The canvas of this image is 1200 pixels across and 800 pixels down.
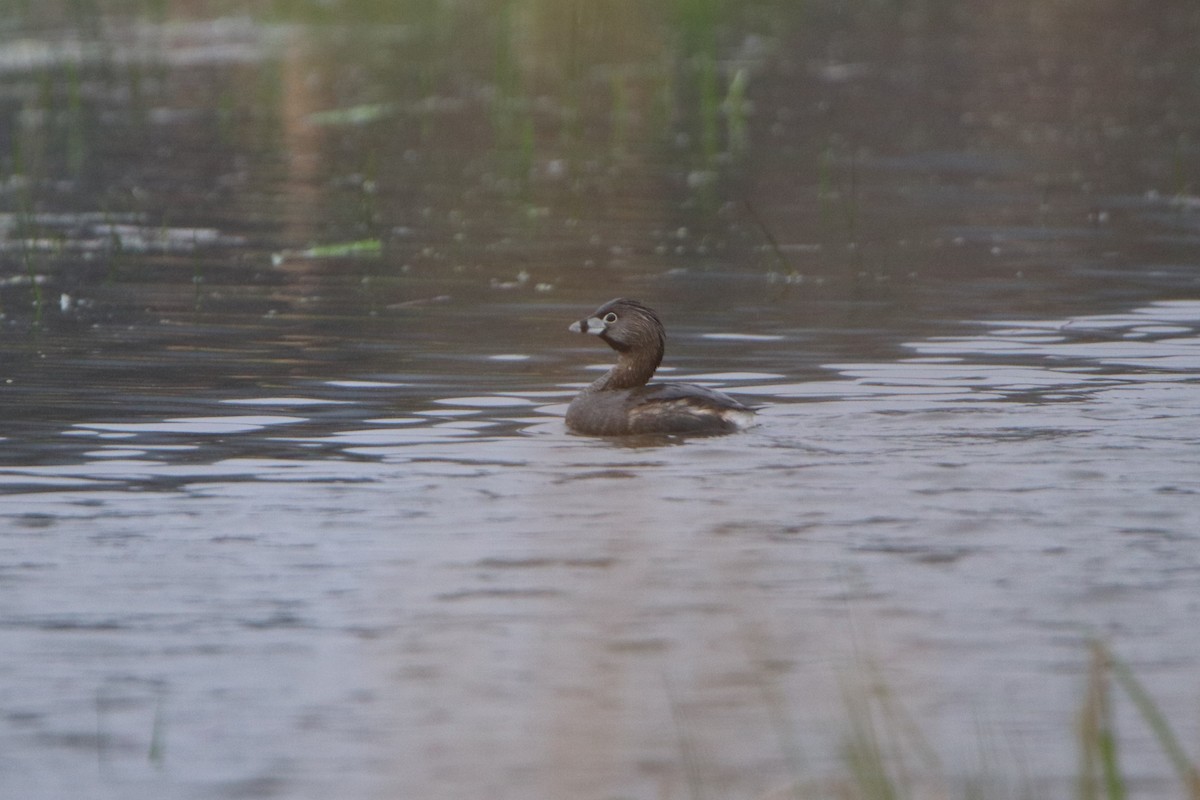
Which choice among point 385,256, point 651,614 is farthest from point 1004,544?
point 385,256

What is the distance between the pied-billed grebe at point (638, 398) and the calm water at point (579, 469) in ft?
0.53

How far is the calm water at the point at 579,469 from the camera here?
6.21 meters

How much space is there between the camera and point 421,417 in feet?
35.1

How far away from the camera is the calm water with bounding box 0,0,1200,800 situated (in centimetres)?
621

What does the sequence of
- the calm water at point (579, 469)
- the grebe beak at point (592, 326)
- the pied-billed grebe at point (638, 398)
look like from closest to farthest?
the calm water at point (579, 469) < the pied-billed grebe at point (638, 398) < the grebe beak at point (592, 326)

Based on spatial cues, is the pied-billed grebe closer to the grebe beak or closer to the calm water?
the grebe beak

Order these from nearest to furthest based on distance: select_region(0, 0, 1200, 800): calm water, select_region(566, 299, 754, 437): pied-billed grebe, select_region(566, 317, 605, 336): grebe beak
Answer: select_region(0, 0, 1200, 800): calm water → select_region(566, 299, 754, 437): pied-billed grebe → select_region(566, 317, 605, 336): grebe beak

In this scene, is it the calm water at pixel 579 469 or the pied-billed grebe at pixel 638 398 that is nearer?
the calm water at pixel 579 469

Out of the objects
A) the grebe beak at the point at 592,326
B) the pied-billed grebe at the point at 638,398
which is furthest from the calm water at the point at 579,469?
the grebe beak at the point at 592,326

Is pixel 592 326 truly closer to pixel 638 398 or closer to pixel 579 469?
pixel 638 398

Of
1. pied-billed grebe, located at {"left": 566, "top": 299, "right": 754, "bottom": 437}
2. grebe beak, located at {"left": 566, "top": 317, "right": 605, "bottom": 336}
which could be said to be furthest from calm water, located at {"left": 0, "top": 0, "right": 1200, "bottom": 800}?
grebe beak, located at {"left": 566, "top": 317, "right": 605, "bottom": 336}

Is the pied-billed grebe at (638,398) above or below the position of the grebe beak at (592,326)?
below

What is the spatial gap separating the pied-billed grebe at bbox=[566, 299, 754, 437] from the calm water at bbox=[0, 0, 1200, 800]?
16 centimetres

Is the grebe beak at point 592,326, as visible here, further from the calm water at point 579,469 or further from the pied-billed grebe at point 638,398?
the calm water at point 579,469
